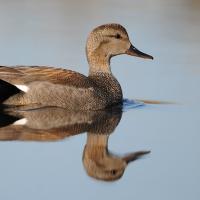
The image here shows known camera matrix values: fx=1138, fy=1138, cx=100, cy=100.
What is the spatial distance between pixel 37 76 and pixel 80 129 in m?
1.51

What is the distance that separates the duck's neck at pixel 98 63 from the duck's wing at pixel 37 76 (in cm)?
68

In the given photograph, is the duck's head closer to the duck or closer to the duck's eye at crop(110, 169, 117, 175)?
the duck

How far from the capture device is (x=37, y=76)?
13.9 meters

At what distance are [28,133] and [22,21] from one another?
7.67 meters

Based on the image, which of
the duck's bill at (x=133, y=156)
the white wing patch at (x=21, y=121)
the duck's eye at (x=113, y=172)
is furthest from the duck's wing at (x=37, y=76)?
the duck's eye at (x=113, y=172)

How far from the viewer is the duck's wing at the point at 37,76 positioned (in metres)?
13.9

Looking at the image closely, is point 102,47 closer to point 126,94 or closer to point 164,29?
point 126,94

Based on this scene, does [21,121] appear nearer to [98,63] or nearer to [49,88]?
[49,88]

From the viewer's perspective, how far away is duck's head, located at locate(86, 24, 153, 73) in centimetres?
1470

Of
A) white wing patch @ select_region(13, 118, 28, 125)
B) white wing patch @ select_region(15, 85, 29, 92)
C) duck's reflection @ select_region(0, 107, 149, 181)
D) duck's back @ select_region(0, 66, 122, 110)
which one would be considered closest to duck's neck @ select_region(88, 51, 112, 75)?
duck's back @ select_region(0, 66, 122, 110)

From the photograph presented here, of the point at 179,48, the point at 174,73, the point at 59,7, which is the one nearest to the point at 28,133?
the point at 174,73

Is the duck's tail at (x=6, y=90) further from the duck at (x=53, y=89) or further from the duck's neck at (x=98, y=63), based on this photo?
the duck's neck at (x=98, y=63)

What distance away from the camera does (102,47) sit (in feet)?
48.5

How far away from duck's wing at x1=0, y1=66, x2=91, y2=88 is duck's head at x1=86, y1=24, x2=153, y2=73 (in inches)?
29.1
